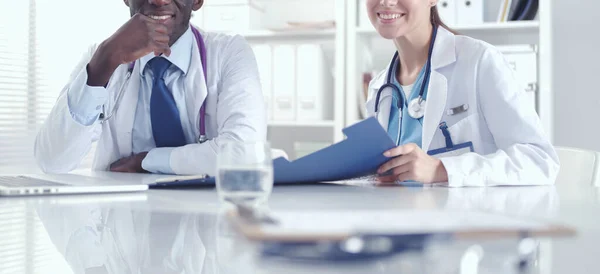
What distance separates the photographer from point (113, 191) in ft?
3.57

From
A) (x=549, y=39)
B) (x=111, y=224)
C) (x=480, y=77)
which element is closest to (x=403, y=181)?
(x=480, y=77)

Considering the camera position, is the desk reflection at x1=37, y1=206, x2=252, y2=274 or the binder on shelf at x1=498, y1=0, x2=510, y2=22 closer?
the desk reflection at x1=37, y1=206, x2=252, y2=274

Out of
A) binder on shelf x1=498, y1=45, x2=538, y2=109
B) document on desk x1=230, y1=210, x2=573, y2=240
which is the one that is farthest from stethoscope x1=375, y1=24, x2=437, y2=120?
document on desk x1=230, y1=210, x2=573, y2=240

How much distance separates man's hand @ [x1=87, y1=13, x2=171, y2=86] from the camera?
1.65 meters

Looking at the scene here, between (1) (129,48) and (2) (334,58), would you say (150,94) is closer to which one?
(1) (129,48)

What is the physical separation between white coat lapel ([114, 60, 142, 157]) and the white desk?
2.63ft

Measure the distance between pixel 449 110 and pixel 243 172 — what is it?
1.06m

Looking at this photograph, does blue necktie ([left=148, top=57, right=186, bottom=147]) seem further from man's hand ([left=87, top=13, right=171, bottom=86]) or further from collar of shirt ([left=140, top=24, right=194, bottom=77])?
man's hand ([left=87, top=13, right=171, bottom=86])

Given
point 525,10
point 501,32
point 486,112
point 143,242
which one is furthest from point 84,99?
point 501,32

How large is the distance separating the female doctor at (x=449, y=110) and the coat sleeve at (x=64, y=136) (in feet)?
2.67

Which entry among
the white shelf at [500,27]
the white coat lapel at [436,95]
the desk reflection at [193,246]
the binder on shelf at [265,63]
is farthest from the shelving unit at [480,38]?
the desk reflection at [193,246]

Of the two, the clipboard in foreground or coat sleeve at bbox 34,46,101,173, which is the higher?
the clipboard in foreground

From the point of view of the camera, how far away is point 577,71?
321 centimetres

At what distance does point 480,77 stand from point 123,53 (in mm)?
908
